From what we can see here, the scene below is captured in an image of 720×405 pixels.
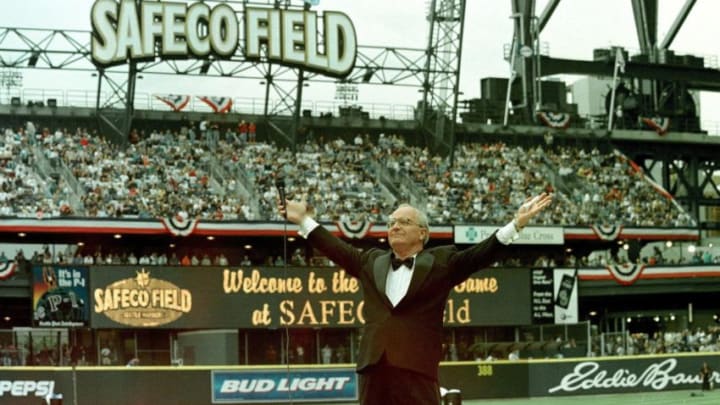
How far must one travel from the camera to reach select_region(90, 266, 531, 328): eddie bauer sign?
44.7m

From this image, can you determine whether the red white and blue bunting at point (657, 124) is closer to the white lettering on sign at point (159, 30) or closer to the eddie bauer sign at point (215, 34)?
the eddie bauer sign at point (215, 34)

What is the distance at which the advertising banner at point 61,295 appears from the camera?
4347cm

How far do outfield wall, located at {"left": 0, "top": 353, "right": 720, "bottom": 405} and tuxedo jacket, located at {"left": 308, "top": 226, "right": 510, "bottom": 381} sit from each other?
27.4m

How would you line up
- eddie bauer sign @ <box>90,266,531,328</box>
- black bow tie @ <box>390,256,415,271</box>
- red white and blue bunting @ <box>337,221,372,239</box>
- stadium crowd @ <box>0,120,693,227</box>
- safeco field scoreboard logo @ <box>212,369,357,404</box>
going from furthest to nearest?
1. red white and blue bunting @ <box>337,221,372,239</box>
2. stadium crowd @ <box>0,120,693,227</box>
3. eddie bauer sign @ <box>90,266,531,328</box>
4. safeco field scoreboard logo @ <box>212,369,357,404</box>
5. black bow tie @ <box>390,256,415,271</box>

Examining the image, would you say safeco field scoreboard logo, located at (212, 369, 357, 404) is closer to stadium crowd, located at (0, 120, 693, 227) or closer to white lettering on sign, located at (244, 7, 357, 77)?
stadium crowd, located at (0, 120, 693, 227)

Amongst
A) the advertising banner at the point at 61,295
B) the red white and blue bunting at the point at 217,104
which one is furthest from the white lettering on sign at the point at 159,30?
the advertising banner at the point at 61,295

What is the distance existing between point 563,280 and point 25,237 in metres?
20.7

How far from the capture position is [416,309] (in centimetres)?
720

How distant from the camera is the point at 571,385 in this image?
4294 cm

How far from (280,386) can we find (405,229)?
107ft

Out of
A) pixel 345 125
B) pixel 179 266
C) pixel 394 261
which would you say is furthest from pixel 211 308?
pixel 394 261

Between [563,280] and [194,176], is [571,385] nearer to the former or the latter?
[563,280]

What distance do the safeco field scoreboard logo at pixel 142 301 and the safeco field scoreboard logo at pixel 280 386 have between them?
6.49 m

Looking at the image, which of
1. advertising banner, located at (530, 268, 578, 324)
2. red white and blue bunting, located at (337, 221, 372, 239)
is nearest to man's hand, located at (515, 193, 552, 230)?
advertising banner, located at (530, 268, 578, 324)
